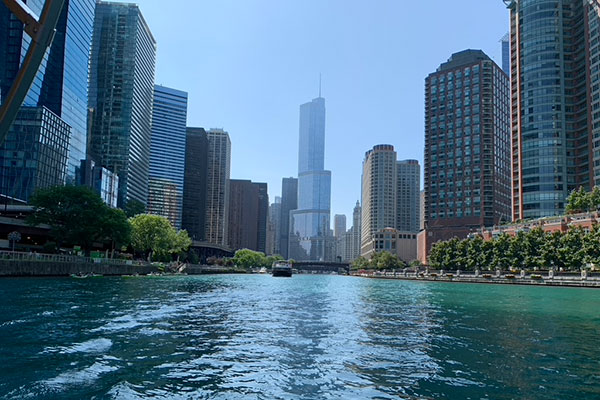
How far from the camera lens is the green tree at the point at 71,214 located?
323 feet

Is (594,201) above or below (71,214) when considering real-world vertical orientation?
above

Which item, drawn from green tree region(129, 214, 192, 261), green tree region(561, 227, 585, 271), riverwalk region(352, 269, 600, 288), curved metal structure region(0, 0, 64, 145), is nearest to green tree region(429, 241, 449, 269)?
riverwalk region(352, 269, 600, 288)

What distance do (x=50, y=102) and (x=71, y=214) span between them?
271ft

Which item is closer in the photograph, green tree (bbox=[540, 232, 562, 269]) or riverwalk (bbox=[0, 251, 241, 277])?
riverwalk (bbox=[0, 251, 241, 277])

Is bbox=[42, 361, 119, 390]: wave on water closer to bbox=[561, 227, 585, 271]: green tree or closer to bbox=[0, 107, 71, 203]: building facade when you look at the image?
bbox=[561, 227, 585, 271]: green tree

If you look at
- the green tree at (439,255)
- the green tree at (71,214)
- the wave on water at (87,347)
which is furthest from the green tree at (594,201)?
the wave on water at (87,347)

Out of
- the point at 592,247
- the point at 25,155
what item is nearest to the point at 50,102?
the point at 25,155

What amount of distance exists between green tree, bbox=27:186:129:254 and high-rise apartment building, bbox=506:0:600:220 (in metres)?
139

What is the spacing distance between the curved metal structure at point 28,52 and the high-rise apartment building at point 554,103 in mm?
176955

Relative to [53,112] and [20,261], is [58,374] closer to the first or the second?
[20,261]

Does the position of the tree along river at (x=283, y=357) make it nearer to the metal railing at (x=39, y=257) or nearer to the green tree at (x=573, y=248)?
the metal railing at (x=39, y=257)

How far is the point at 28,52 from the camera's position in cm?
916

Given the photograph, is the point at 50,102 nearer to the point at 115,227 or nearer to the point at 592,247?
the point at 115,227

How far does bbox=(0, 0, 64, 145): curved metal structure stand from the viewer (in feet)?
29.0
